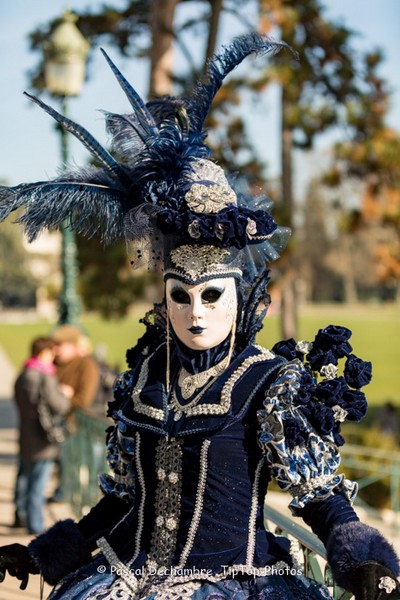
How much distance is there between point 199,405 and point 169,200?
0.67 m

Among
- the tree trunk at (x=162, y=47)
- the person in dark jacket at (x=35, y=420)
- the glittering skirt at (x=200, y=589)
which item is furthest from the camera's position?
the tree trunk at (x=162, y=47)

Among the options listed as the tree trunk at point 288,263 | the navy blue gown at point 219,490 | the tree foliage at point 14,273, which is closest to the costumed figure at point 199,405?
the navy blue gown at point 219,490

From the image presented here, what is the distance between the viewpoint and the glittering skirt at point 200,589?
9.32ft

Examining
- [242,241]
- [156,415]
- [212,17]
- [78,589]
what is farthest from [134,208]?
[212,17]

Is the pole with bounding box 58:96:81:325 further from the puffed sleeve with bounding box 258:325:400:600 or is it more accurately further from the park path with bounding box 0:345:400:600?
the puffed sleeve with bounding box 258:325:400:600

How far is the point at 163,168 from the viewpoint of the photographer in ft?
10.9

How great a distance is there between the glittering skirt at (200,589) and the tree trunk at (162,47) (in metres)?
8.58

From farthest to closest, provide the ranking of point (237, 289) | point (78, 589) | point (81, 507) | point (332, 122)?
point (332, 122), point (81, 507), point (237, 289), point (78, 589)

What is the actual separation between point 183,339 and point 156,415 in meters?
0.26

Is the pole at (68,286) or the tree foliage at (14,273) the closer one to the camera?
the pole at (68,286)

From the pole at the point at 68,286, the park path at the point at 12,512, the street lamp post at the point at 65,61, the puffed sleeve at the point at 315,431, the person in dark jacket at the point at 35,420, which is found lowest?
the park path at the point at 12,512

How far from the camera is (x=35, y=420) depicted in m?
8.34

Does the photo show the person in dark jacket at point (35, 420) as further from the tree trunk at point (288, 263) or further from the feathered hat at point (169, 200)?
the tree trunk at point (288, 263)

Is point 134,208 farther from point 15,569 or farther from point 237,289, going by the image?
point 15,569
